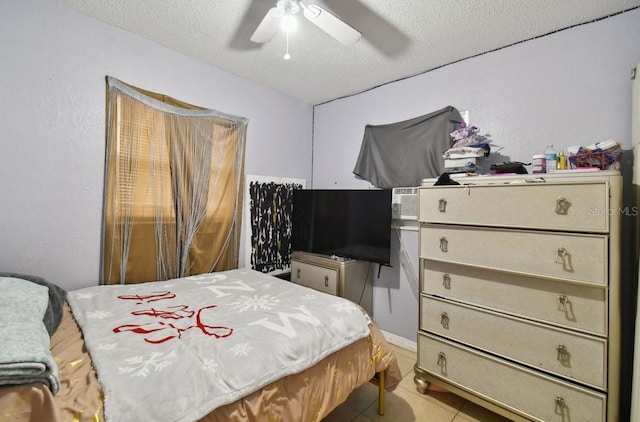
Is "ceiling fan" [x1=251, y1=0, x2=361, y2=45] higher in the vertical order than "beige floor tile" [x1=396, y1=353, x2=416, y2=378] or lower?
higher

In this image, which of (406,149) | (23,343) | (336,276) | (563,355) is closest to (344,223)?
(336,276)

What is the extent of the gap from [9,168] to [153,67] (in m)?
1.17

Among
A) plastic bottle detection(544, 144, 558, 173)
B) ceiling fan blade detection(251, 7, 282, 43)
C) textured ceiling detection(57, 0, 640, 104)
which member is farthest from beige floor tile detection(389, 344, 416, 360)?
ceiling fan blade detection(251, 7, 282, 43)

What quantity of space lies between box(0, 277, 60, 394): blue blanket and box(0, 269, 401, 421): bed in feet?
0.06

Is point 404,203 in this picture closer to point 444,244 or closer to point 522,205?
point 444,244

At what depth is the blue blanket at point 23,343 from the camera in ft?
2.52

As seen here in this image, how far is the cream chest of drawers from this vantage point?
1.38m

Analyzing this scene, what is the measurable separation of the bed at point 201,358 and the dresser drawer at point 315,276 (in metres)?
0.77

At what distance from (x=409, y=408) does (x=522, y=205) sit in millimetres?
1445

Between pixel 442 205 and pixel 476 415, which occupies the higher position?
pixel 442 205

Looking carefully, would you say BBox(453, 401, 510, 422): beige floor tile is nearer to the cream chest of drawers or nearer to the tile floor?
the tile floor

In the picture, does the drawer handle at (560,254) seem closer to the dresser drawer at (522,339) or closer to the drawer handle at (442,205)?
the dresser drawer at (522,339)

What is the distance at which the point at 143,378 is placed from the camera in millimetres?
959

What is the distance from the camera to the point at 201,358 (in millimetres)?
1110
